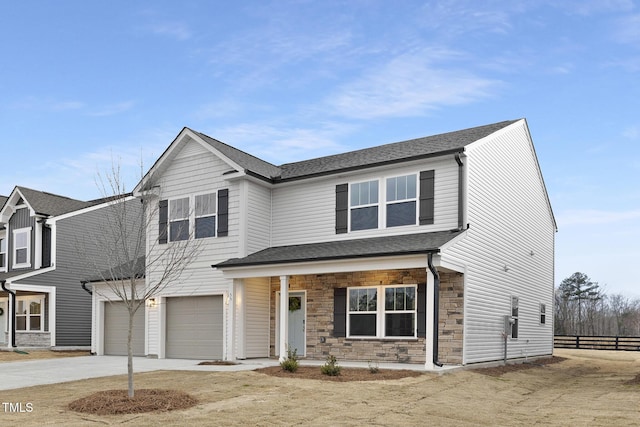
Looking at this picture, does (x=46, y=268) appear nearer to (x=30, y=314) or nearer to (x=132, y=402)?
(x=30, y=314)

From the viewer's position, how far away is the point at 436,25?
18.3 meters

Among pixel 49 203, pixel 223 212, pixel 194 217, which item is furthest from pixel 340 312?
pixel 49 203

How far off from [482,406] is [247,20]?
1485 cm

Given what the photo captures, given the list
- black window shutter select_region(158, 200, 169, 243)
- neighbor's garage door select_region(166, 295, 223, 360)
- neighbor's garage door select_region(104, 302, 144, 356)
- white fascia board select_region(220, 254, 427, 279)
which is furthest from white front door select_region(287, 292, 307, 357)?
neighbor's garage door select_region(104, 302, 144, 356)

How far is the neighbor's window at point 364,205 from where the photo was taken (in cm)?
1752

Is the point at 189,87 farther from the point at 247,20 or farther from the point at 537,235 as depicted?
the point at 537,235

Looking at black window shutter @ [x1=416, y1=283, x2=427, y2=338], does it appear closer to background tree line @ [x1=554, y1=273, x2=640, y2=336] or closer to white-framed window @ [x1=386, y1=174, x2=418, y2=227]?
white-framed window @ [x1=386, y1=174, x2=418, y2=227]

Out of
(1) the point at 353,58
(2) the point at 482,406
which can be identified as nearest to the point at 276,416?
(2) the point at 482,406

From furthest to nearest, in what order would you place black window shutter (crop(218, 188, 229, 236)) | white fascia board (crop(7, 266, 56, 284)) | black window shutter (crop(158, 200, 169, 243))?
white fascia board (crop(7, 266, 56, 284)) → black window shutter (crop(158, 200, 169, 243)) → black window shutter (crop(218, 188, 229, 236))

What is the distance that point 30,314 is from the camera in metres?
26.3

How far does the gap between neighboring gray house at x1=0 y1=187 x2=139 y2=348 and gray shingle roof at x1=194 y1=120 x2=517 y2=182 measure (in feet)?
30.7

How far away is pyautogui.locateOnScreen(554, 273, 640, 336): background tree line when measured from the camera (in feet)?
175

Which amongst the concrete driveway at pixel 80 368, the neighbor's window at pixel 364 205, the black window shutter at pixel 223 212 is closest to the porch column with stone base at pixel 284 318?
the concrete driveway at pixel 80 368

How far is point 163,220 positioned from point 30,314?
34.4ft
